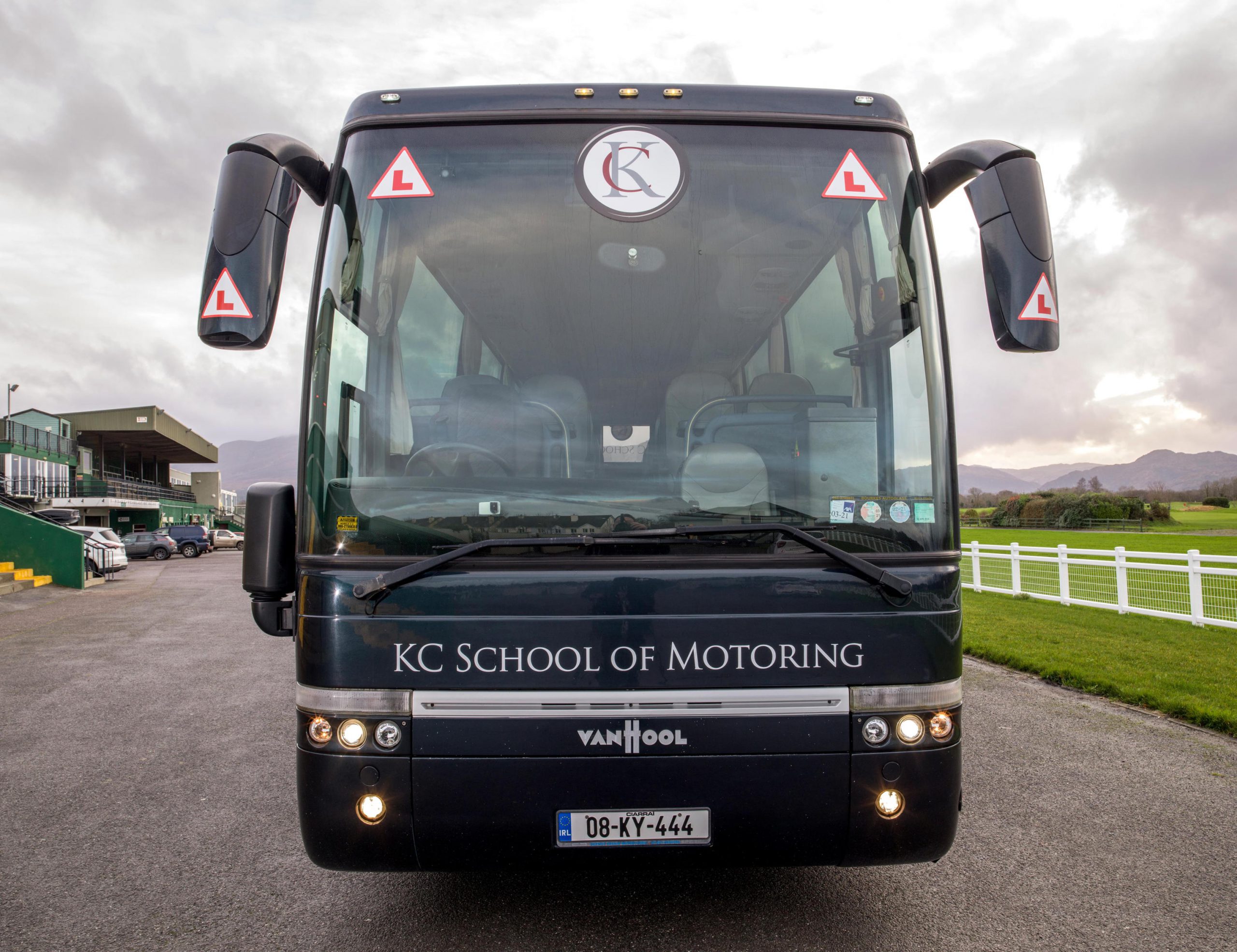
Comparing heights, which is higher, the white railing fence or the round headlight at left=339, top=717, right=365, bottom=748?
the round headlight at left=339, top=717, right=365, bottom=748

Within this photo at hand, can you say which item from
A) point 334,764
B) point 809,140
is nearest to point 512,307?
point 809,140

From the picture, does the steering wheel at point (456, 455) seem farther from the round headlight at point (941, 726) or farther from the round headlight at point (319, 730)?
the round headlight at point (941, 726)

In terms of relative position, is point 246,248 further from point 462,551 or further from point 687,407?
point 687,407

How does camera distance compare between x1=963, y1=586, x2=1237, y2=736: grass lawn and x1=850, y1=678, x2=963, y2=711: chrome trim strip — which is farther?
x1=963, y1=586, x2=1237, y2=736: grass lawn

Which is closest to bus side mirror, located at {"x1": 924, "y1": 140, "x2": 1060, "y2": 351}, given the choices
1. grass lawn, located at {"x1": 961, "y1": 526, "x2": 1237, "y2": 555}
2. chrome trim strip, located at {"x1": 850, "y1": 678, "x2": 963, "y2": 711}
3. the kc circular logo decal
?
the kc circular logo decal

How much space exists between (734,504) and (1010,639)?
871cm

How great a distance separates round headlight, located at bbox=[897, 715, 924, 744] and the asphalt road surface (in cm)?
88

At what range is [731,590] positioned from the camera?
2598 mm

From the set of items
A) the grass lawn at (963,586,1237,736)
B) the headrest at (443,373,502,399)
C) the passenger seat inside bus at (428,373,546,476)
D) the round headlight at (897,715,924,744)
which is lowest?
the grass lawn at (963,586,1237,736)

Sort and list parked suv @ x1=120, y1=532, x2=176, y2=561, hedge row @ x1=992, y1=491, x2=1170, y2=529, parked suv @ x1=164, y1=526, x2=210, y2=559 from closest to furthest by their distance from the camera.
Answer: parked suv @ x1=120, y1=532, x2=176, y2=561
parked suv @ x1=164, y1=526, x2=210, y2=559
hedge row @ x1=992, y1=491, x2=1170, y2=529

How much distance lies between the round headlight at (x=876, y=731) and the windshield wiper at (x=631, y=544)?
0.40 meters

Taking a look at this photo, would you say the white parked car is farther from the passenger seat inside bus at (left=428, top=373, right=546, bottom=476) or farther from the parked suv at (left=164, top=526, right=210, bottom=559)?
the passenger seat inside bus at (left=428, top=373, right=546, bottom=476)

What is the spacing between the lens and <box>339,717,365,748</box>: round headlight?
259 centimetres

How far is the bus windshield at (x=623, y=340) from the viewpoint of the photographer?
270 cm
